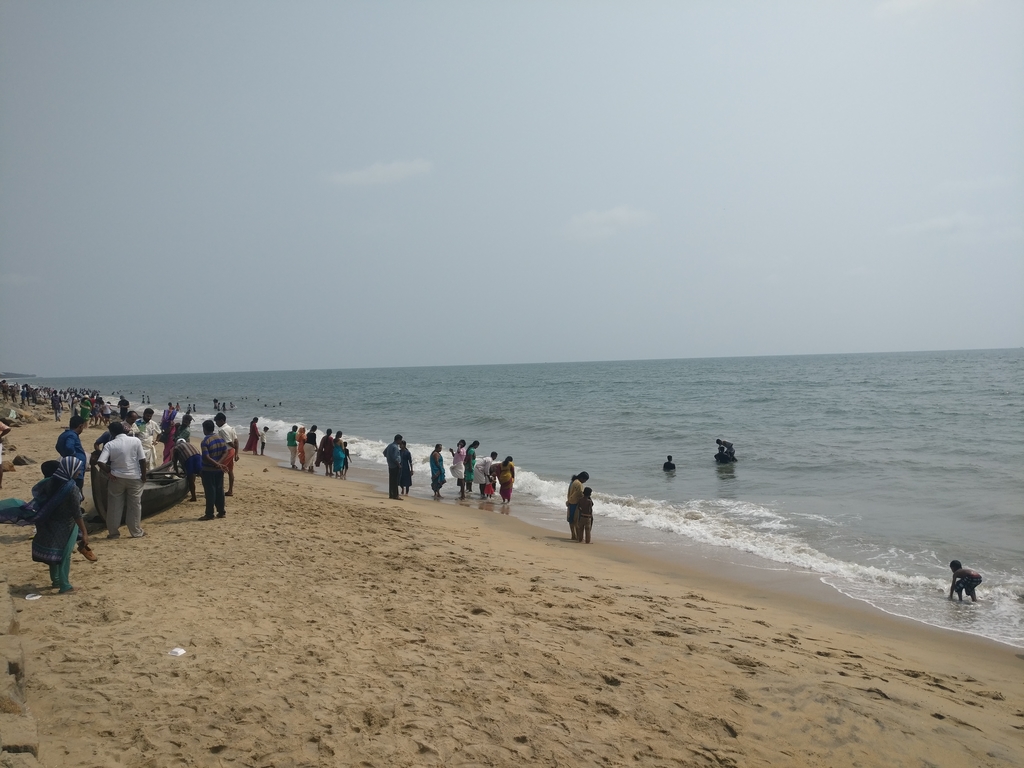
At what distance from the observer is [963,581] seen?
9281 mm

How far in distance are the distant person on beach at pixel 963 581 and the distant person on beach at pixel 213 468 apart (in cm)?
1113

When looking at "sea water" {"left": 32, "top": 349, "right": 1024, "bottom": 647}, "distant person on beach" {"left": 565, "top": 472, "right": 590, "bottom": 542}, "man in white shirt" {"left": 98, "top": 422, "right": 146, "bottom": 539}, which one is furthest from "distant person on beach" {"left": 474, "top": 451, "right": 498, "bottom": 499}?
"man in white shirt" {"left": 98, "top": 422, "right": 146, "bottom": 539}

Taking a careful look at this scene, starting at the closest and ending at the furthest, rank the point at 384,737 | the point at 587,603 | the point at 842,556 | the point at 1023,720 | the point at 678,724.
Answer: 1. the point at 384,737
2. the point at 678,724
3. the point at 1023,720
4. the point at 587,603
5. the point at 842,556

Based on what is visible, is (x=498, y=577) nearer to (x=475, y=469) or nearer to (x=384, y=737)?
(x=384, y=737)

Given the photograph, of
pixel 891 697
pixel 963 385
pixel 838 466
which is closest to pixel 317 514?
pixel 891 697

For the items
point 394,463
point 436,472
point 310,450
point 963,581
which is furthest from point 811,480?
point 310,450

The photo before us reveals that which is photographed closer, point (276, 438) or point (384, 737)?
point (384, 737)

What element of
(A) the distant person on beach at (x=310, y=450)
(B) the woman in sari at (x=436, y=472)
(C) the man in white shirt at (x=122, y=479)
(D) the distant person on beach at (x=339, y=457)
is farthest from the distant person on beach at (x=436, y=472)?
(C) the man in white shirt at (x=122, y=479)

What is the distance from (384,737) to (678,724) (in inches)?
86.4

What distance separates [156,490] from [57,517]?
3.74 m

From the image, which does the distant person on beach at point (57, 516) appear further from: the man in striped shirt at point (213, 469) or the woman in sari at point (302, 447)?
the woman in sari at point (302, 447)

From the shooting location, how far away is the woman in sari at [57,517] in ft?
21.4

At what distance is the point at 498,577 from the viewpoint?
8477 mm

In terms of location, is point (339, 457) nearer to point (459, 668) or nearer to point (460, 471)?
point (460, 471)
